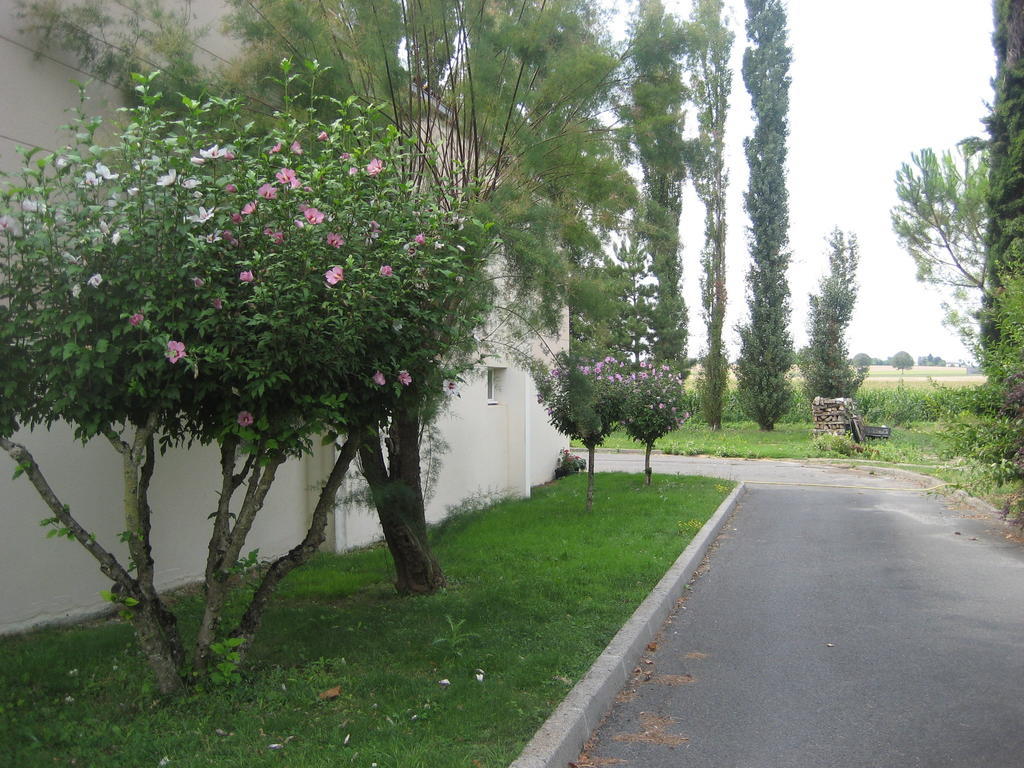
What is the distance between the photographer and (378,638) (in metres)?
5.71

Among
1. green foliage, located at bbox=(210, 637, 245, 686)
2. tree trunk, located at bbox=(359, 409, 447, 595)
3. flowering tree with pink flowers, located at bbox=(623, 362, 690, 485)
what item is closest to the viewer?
green foliage, located at bbox=(210, 637, 245, 686)

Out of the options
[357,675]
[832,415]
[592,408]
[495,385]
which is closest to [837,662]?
[357,675]

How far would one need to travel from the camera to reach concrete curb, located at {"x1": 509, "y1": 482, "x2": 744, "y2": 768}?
3.98 meters

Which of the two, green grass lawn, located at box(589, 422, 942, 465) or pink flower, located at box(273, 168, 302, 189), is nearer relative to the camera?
pink flower, located at box(273, 168, 302, 189)

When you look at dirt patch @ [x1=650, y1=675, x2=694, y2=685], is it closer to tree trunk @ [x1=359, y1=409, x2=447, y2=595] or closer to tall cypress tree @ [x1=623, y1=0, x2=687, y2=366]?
tree trunk @ [x1=359, y1=409, x2=447, y2=595]

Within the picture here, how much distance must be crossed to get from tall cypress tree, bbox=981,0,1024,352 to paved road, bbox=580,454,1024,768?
16.4ft

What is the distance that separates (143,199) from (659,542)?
7.05m

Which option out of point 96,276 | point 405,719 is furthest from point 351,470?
point 96,276

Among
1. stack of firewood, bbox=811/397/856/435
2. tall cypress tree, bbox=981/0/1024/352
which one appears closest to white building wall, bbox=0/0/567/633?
tall cypress tree, bbox=981/0/1024/352

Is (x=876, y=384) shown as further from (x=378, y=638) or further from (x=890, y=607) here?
(x=378, y=638)

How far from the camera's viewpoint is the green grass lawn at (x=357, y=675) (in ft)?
12.8

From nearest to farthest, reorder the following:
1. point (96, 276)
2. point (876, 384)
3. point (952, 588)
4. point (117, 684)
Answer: point (96, 276) < point (117, 684) < point (952, 588) < point (876, 384)

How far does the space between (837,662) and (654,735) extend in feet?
6.18

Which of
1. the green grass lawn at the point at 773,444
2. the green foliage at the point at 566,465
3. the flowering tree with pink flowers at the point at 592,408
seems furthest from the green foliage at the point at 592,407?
the green grass lawn at the point at 773,444
